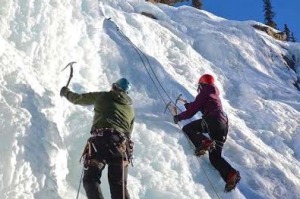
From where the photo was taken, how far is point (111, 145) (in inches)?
248

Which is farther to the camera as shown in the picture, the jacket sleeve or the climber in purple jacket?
the climber in purple jacket

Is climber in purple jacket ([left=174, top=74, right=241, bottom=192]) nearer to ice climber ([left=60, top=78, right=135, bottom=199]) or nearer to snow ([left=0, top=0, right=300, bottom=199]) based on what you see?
snow ([left=0, top=0, right=300, bottom=199])

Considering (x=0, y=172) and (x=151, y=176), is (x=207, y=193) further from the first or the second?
(x=0, y=172)

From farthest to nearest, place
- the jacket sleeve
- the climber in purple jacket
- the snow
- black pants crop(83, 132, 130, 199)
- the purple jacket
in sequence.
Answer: the purple jacket
the climber in purple jacket
the jacket sleeve
the snow
black pants crop(83, 132, 130, 199)

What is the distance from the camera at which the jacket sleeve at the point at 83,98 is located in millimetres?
7068

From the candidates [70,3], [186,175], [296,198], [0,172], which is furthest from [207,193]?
[70,3]

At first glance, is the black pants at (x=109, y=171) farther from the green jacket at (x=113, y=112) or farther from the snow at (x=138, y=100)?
the snow at (x=138, y=100)

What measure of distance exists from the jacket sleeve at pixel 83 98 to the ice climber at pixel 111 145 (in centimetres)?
17

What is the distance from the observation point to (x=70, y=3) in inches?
376

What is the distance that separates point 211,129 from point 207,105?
1.23 ft

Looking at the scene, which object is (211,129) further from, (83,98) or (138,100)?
(83,98)

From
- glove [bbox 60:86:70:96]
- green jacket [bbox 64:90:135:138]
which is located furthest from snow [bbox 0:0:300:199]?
green jacket [bbox 64:90:135:138]

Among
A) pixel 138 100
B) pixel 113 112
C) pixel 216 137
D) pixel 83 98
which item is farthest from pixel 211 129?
pixel 113 112

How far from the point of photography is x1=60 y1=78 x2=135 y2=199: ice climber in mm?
6133
